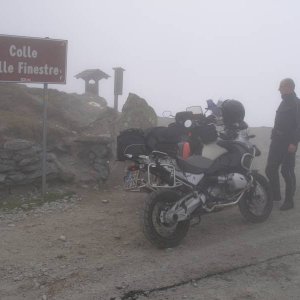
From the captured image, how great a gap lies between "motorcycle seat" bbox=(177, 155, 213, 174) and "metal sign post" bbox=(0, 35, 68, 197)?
118 inches

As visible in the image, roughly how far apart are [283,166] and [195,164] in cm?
252

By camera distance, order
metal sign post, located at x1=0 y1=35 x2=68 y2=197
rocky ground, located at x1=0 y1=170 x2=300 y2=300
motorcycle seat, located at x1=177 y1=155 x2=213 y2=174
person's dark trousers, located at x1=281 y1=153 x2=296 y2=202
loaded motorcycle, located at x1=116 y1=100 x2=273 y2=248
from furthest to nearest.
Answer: metal sign post, located at x1=0 y1=35 x2=68 y2=197 → person's dark trousers, located at x1=281 y1=153 x2=296 y2=202 → motorcycle seat, located at x1=177 y1=155 x2=213 y2=174 → loaded motorcycle, located at x1=116 y1=100 x2=273 y2=248 → rocky ground, located at x1=0 y1=170 x2=300 y2=300

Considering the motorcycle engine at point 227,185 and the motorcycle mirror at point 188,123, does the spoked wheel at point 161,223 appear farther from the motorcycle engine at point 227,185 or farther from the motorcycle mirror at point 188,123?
the motorcycle mirror at point 188,123

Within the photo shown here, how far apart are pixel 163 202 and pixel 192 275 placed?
42.7 inches

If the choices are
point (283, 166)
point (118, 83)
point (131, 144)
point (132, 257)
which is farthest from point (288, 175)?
point (118, 83)

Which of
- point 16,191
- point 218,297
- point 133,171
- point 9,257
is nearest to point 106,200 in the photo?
point 16,191

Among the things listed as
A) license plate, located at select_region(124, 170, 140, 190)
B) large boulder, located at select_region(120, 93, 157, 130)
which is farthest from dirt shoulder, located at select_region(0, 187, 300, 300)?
large boulder, located at select_region(120, 93, 157, 130)

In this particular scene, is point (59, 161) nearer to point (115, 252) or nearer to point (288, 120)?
point (115, 252)

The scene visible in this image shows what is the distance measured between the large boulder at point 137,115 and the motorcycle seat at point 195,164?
5.62 meters

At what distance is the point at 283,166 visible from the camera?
8031 mm

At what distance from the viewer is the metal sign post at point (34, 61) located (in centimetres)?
793

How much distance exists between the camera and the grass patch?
24.4ft

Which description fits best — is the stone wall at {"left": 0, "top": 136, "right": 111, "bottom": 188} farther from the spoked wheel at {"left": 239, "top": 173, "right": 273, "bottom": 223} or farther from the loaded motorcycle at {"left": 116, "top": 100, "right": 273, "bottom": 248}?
the spoked wheel at {"left": 239, "top": 173, "right": 273, "bottom": 223}

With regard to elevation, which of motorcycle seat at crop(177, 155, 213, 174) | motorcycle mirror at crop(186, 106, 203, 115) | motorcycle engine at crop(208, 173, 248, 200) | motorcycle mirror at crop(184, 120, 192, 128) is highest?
motorcycle mirror at crop(186, 106, 203, 115)
